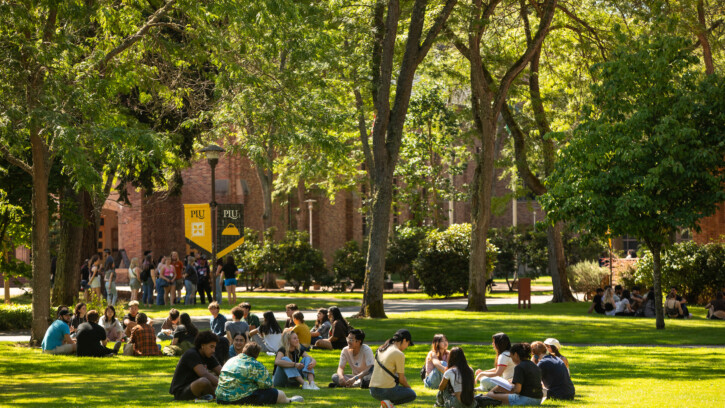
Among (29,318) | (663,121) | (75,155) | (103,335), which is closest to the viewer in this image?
(75,155)

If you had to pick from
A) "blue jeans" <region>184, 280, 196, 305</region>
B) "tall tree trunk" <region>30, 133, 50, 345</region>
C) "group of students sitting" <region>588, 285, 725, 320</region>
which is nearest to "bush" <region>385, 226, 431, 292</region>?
"blue jeans" <region>184, 280, 196, 305</region>

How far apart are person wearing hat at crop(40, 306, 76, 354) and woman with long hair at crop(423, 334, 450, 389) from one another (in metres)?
7.97

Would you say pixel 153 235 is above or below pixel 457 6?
below

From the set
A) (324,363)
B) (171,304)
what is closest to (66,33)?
(324,363)

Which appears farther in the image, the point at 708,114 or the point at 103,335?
the point at 708,114

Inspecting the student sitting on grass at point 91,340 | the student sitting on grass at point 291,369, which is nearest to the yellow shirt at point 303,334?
the student sitting on grass at point 291,369

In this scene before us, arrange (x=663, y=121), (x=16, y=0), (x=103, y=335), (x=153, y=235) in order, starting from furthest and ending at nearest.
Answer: (x=153, y=235)
(x=663, y=121)
(x=103, y=335)
(x=16, y=0)

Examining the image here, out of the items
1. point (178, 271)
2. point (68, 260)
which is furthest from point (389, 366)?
point (178, 271)

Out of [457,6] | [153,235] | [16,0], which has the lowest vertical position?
[153,235]

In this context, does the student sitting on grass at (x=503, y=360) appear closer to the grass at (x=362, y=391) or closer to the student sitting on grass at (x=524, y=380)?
the student sitting on grass at (x=524, y=380)

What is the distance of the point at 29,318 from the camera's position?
23.9m

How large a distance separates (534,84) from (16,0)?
67.7ft

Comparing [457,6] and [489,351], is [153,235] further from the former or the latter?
[489,351]

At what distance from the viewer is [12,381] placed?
14.0 meters
